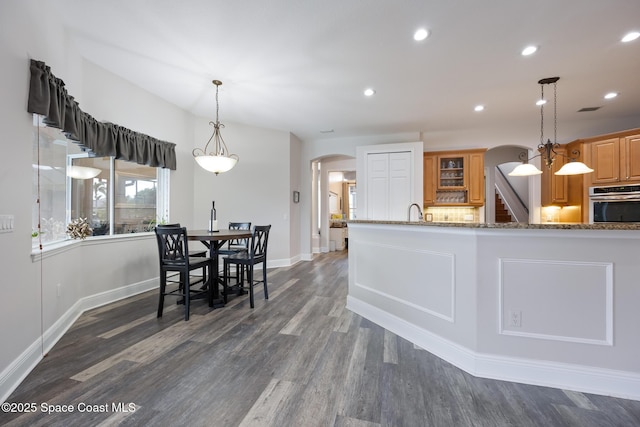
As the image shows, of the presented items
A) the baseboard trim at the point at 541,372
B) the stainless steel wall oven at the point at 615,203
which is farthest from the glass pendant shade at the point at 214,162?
the stainless steel wall oven at the point at 615,203

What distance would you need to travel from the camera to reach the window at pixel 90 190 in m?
2.52

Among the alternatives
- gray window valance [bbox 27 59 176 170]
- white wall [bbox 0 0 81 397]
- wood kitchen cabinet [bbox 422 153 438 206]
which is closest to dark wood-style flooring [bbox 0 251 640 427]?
white wall [bbox 0 0 81 397]

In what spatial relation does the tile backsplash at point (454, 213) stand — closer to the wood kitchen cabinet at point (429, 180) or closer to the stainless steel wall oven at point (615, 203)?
the wood kitchen cabinet at point (429, 180)

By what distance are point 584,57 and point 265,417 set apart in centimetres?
450

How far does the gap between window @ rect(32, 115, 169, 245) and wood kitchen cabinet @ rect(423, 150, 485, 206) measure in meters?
5.00

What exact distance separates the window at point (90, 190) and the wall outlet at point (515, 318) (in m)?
3.64

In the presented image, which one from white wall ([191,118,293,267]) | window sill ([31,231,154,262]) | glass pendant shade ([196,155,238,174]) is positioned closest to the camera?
window sill ([31,231,154,262])

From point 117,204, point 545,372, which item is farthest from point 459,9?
point 117,204

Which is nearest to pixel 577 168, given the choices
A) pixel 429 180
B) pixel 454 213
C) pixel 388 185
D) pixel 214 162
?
pixel 429 180

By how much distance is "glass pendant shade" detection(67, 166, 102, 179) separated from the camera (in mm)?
3188

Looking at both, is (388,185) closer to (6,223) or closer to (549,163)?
(549,163)

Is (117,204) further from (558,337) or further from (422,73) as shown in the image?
(558,337)

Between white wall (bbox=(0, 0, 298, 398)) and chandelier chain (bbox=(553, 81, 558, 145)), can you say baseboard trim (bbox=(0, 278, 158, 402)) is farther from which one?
chandelier chain (bbox=(553, 81, 558, 145))

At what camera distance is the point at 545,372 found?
6.23ft
